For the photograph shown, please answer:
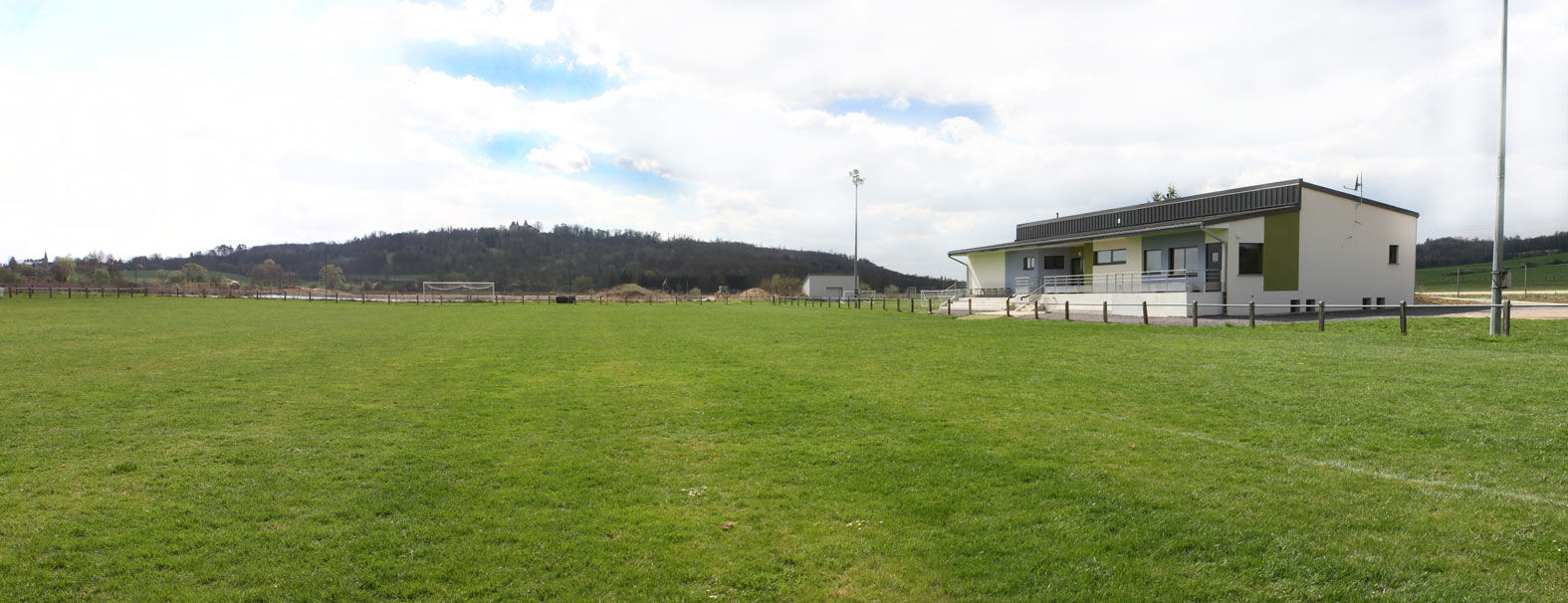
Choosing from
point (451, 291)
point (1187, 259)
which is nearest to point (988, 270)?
point (1187, 259)

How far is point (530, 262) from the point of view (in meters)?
160

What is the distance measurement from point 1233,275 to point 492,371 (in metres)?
27.9

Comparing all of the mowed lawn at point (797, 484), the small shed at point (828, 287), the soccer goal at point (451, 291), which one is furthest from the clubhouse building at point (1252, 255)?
the soccer goal at point (451, 291)

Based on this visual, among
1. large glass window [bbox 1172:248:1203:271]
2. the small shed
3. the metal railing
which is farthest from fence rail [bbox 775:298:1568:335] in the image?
the small shed

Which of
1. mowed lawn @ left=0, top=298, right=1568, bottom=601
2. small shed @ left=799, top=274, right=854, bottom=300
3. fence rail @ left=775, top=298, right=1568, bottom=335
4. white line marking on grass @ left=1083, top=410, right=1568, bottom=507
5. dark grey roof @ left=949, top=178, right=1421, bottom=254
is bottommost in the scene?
mowed lawn @ left=0, top=298, right=1568, bottom=601

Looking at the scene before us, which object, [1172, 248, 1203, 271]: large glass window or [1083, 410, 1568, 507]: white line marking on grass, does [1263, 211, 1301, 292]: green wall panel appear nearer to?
[1172, 248, 1203, 271]: large glass window

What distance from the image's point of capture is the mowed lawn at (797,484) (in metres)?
4.02

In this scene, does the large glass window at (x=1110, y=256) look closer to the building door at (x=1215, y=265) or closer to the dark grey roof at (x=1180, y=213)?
the dark grey roof at (x=1180, y=213)

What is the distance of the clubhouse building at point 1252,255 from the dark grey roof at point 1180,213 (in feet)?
0.19

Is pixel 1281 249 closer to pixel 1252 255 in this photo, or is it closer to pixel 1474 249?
pixel 1252 255

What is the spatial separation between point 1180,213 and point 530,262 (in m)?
148

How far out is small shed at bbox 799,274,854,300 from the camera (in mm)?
69125

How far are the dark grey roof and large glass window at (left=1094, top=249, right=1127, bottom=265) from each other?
1.00 meters

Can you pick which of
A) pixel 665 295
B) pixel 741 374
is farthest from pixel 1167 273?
pixel 665 295
